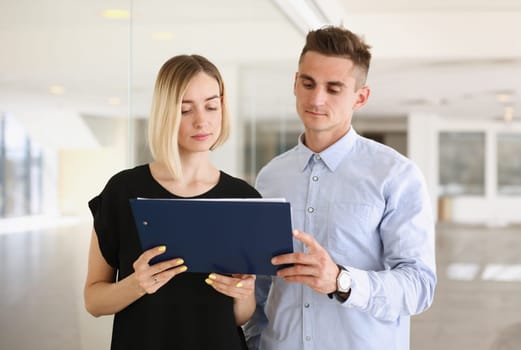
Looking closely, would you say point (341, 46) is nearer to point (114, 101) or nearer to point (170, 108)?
point (170, 108)

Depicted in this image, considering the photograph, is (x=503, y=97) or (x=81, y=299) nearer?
(x=81, y=299)

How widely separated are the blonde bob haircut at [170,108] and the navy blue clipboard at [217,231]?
29cm

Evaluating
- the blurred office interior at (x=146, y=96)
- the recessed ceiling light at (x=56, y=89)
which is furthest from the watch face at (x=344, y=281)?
the recessed ceiling light at (x=56, y=89)

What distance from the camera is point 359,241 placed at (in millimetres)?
1971

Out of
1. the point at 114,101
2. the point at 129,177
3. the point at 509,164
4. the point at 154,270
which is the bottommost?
the point at 154,270

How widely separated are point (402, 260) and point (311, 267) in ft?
1.04

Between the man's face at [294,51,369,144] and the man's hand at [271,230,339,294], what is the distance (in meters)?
0.46

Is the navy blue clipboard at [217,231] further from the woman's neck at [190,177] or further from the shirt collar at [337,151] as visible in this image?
the shirt collar at [337,151]

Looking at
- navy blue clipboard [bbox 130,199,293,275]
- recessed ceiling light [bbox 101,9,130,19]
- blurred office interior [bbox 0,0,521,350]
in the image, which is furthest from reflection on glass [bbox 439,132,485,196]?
navy blue clipboard [bbox 130,199,293,275]

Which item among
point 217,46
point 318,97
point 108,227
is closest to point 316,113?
point 318,97

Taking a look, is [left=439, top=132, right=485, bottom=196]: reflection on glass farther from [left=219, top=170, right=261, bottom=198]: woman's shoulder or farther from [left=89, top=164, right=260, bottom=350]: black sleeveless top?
[left=89, top=164, right=260, bottom=350]: black sleeveless top

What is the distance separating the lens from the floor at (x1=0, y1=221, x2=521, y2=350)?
2496mm

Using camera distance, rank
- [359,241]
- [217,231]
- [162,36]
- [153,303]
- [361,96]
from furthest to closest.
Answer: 1. [162,36]
2. [361,96]
3. [359,241]
4. [153,303]
5. [217,231]

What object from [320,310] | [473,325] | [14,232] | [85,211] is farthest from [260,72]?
[320,310]
